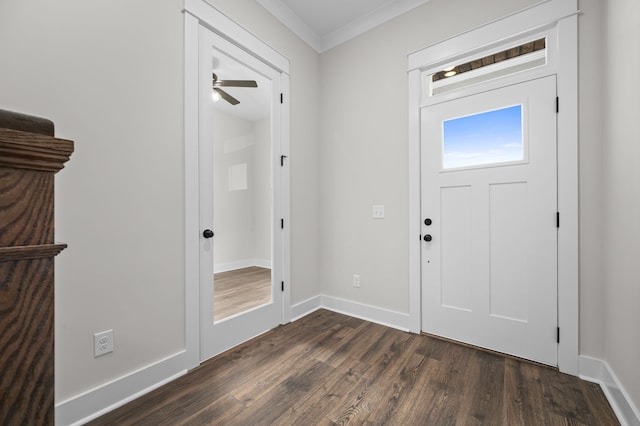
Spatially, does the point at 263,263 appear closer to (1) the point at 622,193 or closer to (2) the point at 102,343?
(2) the point at 102,343

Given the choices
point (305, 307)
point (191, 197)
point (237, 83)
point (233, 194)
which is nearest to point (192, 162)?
point (191, 197)

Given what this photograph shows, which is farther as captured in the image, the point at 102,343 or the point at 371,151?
the point at 371,151

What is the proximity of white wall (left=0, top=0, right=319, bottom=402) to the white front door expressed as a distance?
6.60ft

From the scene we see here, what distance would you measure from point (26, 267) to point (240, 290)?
210cm

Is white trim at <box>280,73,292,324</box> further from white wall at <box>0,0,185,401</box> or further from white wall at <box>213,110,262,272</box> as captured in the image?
white wall at <box>0,0,185,401</box>

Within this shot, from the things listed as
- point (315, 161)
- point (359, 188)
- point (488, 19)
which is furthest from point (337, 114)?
point (488, 19)

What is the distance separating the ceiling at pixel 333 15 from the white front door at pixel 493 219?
1.08 meters

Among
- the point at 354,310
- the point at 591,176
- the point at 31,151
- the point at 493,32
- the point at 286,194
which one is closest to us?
the point at 31,151

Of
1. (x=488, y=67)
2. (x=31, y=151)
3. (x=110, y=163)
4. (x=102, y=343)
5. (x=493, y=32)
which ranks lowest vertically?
(x=102, y=343)

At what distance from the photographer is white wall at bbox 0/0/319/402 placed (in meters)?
1.36

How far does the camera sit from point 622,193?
1521mm

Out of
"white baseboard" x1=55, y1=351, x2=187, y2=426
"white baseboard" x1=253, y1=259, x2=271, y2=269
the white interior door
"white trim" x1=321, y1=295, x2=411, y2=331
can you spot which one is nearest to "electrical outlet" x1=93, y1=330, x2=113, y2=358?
"white baseboard" x1=55, y1=351, x2=187, y2=426

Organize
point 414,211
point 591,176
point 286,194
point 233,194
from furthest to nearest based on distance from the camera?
point 286,194 → point 414,211 → point 233,194 → point 591,176

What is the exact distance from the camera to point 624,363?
4.87 ft
